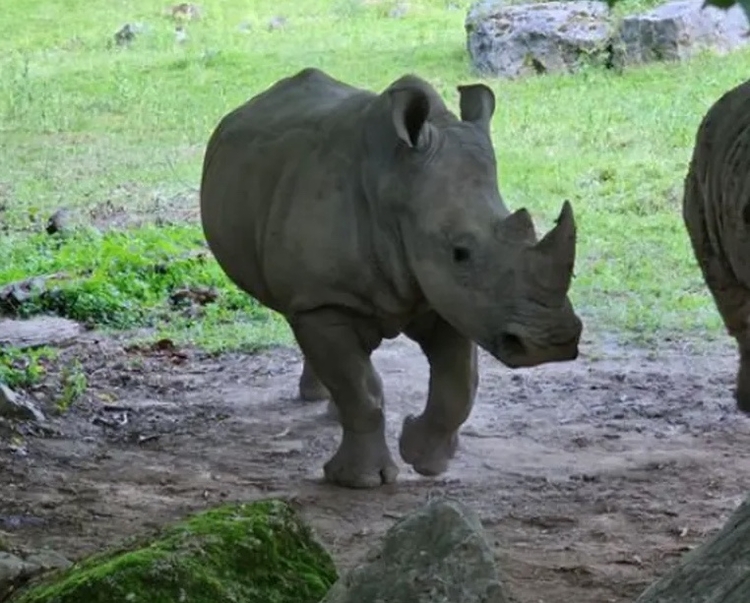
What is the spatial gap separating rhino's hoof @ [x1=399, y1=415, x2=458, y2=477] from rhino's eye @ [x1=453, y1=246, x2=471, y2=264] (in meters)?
0.83

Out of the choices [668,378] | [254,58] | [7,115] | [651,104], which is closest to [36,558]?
[668,378]

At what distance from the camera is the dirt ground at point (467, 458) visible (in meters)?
5.67

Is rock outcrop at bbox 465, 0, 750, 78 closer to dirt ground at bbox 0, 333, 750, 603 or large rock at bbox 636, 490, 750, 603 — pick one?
dirt ground at bbox 0, 333, 750, 603

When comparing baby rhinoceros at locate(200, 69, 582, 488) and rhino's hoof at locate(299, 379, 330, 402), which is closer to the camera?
baby rhinoceros at locate(200, 69, 582, 488)

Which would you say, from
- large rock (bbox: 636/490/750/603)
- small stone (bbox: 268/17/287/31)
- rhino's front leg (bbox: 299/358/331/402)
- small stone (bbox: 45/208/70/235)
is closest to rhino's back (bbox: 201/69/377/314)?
rhino's front leg (bbox: 299/358/331/402)

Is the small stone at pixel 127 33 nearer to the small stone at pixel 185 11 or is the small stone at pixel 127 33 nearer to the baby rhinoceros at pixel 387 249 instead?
the small stone at pixel 185 11

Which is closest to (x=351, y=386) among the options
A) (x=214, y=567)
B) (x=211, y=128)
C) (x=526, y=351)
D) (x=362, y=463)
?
(x=362, y=463)

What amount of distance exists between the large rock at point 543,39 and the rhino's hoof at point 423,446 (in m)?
9.32

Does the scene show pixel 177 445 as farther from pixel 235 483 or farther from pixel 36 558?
pixel 36 558

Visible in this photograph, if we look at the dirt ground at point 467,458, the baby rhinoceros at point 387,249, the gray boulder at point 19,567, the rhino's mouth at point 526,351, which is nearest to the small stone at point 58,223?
the dirt ground at point 467,458

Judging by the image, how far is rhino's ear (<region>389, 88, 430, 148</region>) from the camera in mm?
5930

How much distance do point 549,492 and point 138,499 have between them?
4.58 ft

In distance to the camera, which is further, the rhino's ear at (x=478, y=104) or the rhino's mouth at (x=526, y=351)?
the rhino's ear at (x=478, y=104)

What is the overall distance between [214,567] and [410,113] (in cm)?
248
